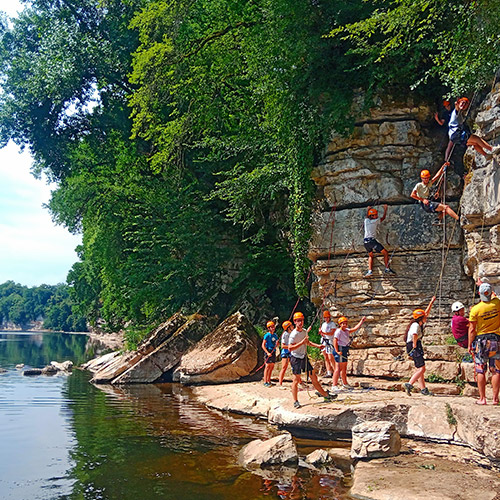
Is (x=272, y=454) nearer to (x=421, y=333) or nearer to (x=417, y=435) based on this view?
(x=417, y=435)

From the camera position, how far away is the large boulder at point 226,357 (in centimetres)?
1723

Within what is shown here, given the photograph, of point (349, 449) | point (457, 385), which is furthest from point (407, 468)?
point (457, 385)

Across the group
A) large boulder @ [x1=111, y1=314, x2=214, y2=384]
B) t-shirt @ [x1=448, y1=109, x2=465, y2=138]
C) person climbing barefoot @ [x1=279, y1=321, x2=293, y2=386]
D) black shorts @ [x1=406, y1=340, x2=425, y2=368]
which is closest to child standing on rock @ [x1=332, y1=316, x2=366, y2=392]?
person climbing barefoot @ [x1=279, y1=321, x2=293, y2=386]

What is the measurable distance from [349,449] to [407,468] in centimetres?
151

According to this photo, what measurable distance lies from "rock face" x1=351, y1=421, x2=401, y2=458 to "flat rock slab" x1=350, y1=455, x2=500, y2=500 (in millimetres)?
136

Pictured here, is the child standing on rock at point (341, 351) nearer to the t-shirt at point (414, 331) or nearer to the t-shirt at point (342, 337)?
the t-shirt at point (342, 337)

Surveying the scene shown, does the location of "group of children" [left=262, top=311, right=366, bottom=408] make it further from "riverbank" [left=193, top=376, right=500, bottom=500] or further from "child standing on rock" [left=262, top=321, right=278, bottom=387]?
"riverbank" [left=193, top=376, right=500, bottom=500]

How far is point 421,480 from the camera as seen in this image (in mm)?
7387

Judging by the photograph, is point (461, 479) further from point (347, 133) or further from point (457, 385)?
point (347, 133)

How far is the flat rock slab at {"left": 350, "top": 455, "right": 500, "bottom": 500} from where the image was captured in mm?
6848

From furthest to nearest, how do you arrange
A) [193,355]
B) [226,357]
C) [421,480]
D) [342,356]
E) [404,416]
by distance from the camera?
[193,355] → [226,357] → [342,356] → [404,416] → [421,480]

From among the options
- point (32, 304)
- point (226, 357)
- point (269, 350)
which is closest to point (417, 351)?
point (269, 350)

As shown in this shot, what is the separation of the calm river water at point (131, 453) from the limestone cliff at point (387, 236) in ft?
14.5

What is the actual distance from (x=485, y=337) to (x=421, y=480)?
2736 mm
